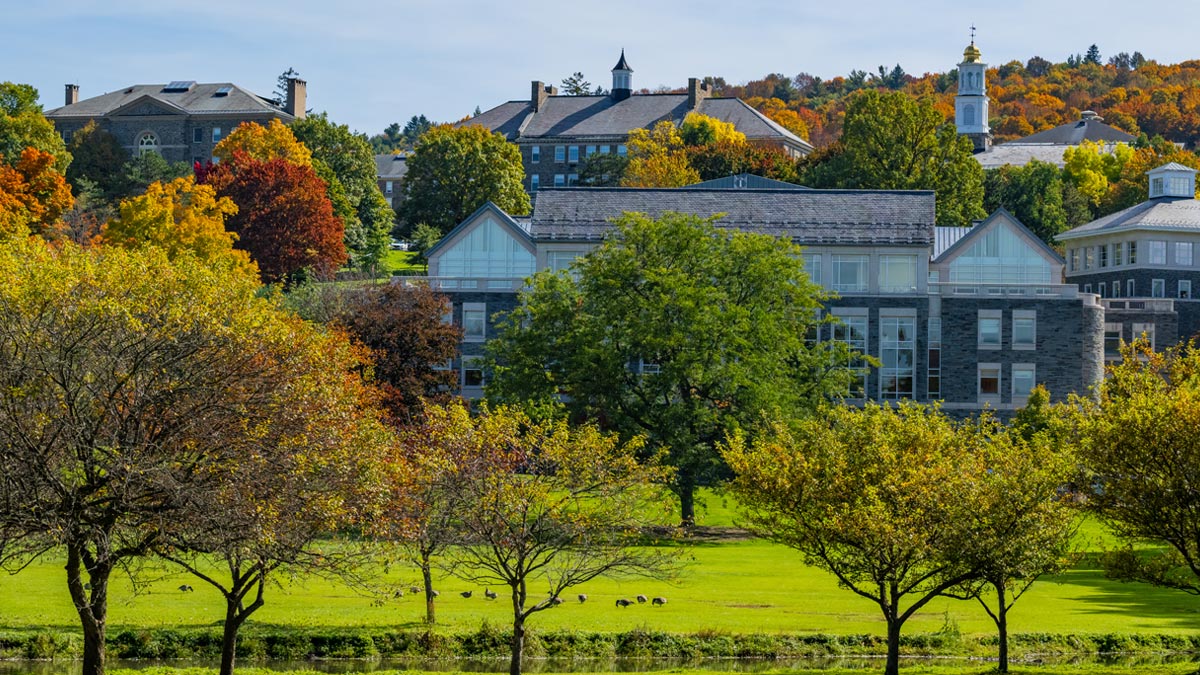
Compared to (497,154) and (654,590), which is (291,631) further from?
(497,154)

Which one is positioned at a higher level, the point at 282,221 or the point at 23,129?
the point at 23,129

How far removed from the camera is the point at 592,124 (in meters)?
176

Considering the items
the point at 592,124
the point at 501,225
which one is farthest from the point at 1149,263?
the point at 592,124

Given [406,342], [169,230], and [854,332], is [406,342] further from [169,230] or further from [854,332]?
[854,332]

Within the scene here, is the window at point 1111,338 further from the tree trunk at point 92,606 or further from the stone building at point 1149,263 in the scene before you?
the tree trunk at point 92,606

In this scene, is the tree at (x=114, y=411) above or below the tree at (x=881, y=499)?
above

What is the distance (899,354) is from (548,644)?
169ft

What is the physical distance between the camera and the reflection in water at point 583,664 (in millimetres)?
40438

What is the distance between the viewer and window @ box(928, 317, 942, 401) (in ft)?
301

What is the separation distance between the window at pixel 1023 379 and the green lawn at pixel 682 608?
3481cm

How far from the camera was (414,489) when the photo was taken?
40.1 meters

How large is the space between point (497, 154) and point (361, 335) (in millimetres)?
65874

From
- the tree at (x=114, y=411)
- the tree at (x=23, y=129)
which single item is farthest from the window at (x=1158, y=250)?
the tree at (x=114, y=411)

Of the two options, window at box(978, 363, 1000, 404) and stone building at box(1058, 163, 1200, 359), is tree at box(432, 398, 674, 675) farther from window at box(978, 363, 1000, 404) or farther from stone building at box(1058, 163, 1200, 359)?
stone building at box(1058, 163, 1200, 359)
